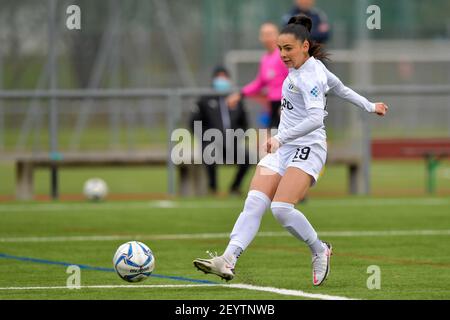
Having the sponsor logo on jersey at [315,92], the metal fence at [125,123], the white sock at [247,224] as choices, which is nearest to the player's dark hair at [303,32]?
the sponsor logo on jersey at [315,92]

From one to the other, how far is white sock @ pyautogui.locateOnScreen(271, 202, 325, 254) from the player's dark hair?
1.23 meters

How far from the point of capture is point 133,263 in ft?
29.1

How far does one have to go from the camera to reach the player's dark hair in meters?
9.06

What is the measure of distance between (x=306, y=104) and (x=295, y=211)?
0.82m

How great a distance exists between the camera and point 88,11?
3225cm

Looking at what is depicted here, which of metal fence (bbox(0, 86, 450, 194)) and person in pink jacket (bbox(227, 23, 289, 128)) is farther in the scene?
metal fence (bbox(0, 86, 450, 194))

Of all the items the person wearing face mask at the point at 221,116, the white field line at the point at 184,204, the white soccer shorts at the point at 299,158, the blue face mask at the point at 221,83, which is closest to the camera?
the white soccer shorts at the point at 299,158

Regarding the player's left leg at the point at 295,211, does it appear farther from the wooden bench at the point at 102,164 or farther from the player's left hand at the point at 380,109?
the wooden bench at the point at 102,164

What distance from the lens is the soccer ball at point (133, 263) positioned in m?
8.88

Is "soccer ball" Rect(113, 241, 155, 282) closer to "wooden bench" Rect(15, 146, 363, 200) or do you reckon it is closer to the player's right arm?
the player's right arm

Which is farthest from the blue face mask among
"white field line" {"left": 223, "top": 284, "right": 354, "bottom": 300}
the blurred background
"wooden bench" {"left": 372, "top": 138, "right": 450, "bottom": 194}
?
"white field line" {"left": 223, "top": 284, "right": 354, "bottom": 300}

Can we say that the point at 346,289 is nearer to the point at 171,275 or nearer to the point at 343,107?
the point at 171,275
